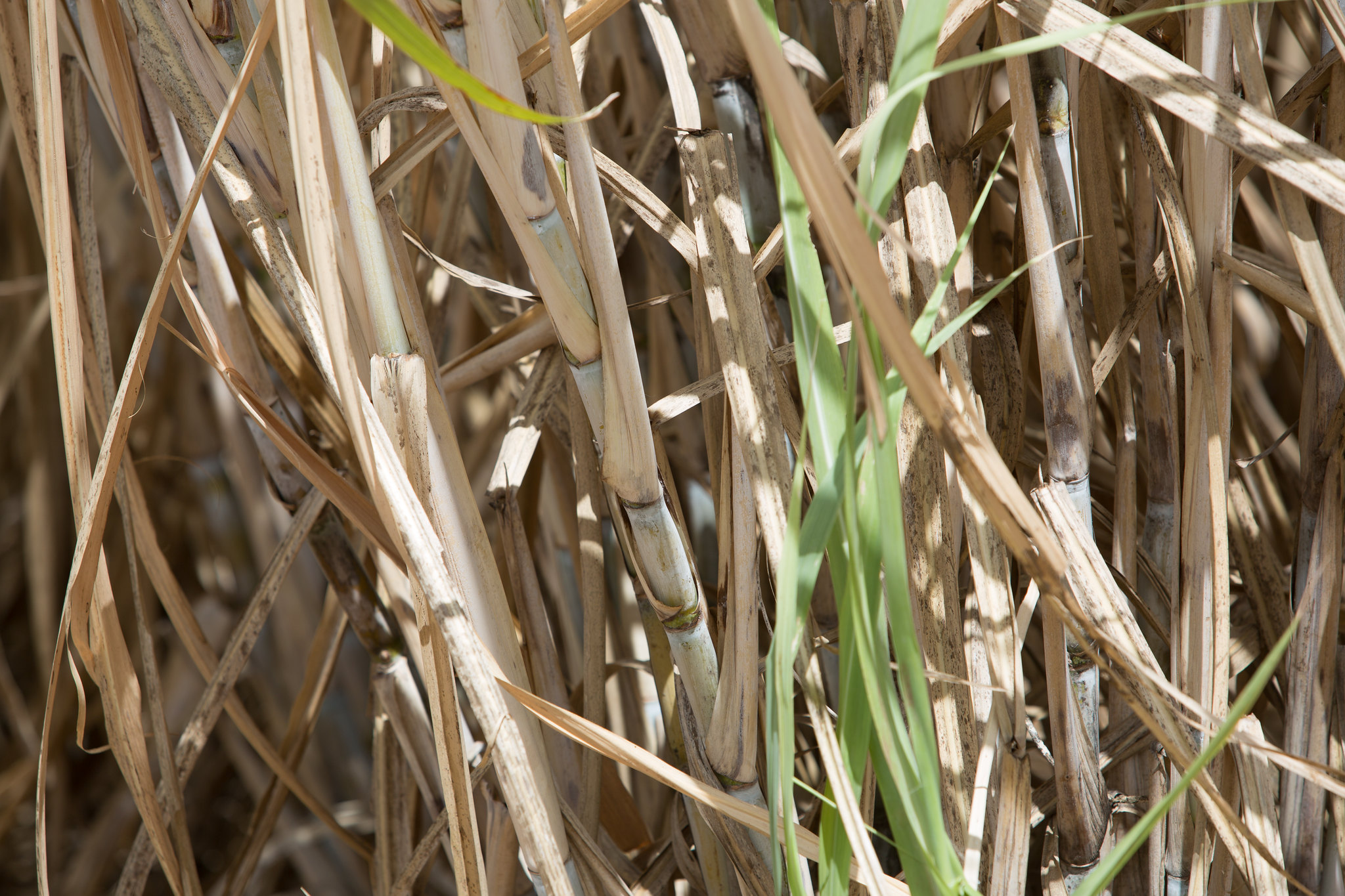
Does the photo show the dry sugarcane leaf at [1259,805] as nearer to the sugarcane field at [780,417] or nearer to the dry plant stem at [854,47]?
the sugarcane field at [780,417]

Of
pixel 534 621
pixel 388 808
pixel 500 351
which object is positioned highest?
pixel 500 351

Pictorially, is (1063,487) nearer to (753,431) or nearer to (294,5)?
(753,431)

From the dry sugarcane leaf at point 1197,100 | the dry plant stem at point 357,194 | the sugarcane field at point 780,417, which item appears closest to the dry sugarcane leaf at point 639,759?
the sugarcane field at point 780,417

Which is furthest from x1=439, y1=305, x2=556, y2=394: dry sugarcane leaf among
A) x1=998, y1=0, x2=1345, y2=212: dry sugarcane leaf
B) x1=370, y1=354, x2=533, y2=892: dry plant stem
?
x1=998, y1=0, x2=1345, y2=212: dry sugarcane leaf

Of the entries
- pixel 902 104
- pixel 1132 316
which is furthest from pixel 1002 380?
pixel 902 104

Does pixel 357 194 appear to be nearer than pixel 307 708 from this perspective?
Yes

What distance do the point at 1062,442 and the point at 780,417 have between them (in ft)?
0.31

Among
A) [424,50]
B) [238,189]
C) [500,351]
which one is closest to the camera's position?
[424,50]

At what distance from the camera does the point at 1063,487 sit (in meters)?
0.28

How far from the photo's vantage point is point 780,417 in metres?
0.26

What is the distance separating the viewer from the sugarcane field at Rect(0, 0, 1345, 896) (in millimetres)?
207

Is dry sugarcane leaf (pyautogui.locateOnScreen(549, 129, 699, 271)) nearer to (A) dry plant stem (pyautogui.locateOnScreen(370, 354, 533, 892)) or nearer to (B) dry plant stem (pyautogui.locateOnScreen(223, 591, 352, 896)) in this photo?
(A) dry plant stem (pyautogui.locateOnScreen(370, 354, 533, 892))

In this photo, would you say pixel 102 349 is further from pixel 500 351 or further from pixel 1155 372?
pixel 1155 372

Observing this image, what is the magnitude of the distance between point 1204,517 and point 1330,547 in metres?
0.07
